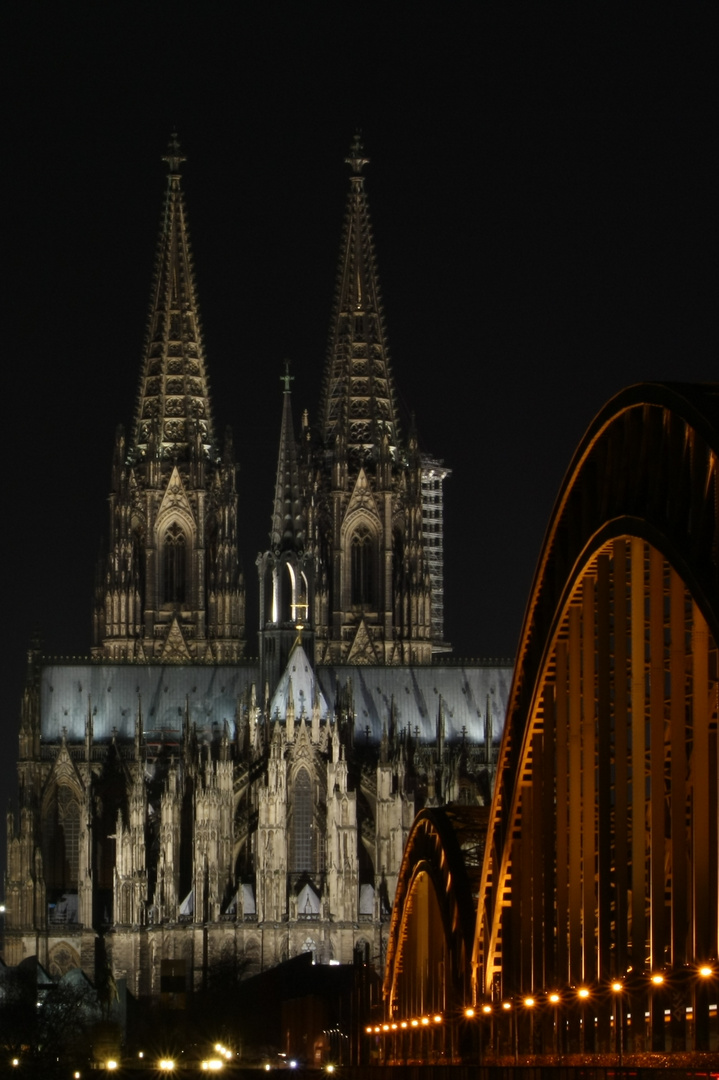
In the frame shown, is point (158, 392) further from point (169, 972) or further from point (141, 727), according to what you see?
point (169, 972)

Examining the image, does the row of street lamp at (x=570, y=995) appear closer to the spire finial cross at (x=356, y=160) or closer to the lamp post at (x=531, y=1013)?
the lamp post at (x=531, y=1013)

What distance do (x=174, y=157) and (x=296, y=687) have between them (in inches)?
1343

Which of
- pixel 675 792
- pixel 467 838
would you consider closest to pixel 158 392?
pixel 467 838

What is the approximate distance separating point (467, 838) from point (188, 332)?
8442 centimetres

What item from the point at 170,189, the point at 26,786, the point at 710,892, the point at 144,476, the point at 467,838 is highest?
the point at 170,189

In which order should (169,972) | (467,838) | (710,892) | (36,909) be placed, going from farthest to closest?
(36,909)
(169,972)
(467,838)
(710,892)

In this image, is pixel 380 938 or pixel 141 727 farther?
pixel 141 727

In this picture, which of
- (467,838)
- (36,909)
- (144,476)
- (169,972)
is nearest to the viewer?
(467,838)

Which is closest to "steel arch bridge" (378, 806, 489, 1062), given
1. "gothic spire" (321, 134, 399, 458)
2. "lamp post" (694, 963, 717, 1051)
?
"lamp post" (694, 963, 717, 1051)

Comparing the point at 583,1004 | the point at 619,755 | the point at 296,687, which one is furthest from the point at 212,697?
the point at 619,755

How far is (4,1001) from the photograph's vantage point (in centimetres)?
11369

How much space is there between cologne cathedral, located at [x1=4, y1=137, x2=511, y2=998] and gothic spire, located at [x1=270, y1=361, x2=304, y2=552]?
13 cm

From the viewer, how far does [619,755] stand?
4331 cm

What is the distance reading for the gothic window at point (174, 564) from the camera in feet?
471
